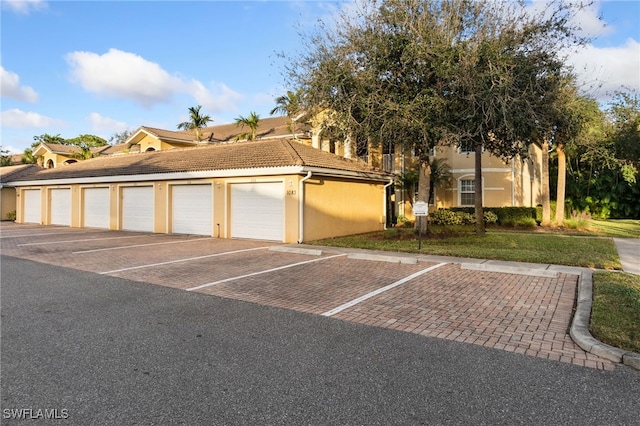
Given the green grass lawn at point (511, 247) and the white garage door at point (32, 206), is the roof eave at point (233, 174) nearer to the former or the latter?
the green grass lawn at point (511, 247)

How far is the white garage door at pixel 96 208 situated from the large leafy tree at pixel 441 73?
1439cm

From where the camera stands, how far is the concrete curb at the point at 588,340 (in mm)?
4168

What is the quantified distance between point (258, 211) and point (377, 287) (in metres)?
8.92

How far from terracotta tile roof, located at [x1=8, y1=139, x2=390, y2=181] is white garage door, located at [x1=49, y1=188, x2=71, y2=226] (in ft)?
3.67

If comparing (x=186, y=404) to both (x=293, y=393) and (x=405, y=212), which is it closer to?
(x=293, y=393)

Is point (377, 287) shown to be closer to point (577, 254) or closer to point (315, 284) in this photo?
point (315, 284)

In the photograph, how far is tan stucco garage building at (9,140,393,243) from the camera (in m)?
15.0

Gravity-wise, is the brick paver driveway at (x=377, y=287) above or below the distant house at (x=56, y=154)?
below

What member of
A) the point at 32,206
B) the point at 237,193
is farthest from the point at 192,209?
the point at 32,206

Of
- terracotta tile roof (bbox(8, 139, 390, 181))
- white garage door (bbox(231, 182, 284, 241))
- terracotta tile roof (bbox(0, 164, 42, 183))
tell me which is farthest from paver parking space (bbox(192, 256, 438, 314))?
terracotta tile roof (bbox(0, 164, 42, 183))

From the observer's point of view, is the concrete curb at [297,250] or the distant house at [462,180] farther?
the distant house at [462,180]

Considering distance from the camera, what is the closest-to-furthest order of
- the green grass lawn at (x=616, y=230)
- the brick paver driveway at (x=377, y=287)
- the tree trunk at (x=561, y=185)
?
the brick paver driveway at (x=377, y=287) → the green grass lawn at (x=616, y=230) → the tree trunk at (x=561, y=185)

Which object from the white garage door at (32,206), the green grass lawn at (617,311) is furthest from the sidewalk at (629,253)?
the white garage door at (32,206)

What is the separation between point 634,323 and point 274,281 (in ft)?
18.9
